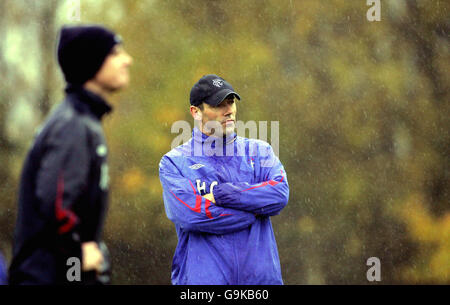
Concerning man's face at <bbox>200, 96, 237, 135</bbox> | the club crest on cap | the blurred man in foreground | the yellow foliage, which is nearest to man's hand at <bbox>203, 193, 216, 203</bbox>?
man's face at <bbox>200, 96, 237, 135</bbox>

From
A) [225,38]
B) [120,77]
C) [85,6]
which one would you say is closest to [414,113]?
[225,38]

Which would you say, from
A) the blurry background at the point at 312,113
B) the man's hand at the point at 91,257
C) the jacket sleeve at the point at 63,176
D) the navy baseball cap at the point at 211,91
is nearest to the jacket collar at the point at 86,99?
the jacket sleeve at the point at 63,176

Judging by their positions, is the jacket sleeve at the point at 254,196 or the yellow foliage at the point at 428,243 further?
the yellow foliage at the point at 428,243

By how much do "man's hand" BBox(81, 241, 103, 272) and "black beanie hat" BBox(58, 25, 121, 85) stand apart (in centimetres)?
67

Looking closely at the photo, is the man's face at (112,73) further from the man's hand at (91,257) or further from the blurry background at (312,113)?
the blurry background at (312,113)

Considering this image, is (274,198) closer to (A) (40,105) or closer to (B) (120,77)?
(B) (120,77)

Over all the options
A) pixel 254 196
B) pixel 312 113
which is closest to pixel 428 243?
pixel 312 113

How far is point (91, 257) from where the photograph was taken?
2295 mm

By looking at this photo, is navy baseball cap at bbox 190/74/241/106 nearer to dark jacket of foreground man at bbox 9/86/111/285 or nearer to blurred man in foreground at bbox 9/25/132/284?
blurred man in foreground at bbox 9/25/132/284

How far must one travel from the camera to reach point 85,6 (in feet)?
28.0

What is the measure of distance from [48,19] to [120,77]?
21.2 feet

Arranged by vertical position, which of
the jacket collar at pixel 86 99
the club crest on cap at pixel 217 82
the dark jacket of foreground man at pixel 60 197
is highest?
the club crest on cap at pixel 217 82

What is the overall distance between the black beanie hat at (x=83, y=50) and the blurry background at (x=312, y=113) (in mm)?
6183

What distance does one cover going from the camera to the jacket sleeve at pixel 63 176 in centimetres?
221
